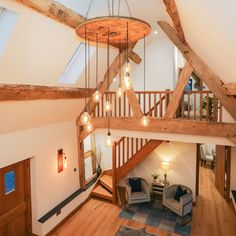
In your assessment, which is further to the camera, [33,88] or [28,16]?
[33,88]

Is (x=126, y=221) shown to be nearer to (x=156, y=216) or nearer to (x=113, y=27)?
(x=156, y=216)

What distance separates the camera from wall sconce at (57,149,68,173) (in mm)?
5734

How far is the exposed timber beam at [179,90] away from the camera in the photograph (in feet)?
15.6

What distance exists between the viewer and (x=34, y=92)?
13.4 ft

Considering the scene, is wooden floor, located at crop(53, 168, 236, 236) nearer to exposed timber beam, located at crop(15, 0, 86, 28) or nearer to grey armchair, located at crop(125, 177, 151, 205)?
grey armchair, located at crop(125, 177, 151, 205)

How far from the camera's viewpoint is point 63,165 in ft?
19.4

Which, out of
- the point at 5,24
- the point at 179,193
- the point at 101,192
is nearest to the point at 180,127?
the point at 179,193

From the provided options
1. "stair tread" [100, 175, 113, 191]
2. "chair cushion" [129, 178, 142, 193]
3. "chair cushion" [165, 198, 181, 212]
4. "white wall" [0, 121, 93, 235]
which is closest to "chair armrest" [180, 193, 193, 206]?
"chair cushion" [165, 198, 181, 212]

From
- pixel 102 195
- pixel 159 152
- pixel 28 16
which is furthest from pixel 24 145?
pixel 159 152

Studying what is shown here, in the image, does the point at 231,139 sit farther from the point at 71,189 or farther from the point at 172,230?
the point at 71,189

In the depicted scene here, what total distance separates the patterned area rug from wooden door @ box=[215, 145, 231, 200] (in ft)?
6.10

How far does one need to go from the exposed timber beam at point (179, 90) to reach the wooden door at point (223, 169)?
3052mm

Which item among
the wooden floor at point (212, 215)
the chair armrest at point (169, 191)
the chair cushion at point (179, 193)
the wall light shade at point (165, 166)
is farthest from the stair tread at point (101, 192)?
the wooden floor at point (212, 215)

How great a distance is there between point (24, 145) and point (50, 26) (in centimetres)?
269
